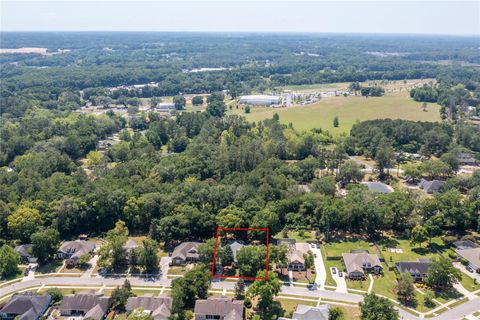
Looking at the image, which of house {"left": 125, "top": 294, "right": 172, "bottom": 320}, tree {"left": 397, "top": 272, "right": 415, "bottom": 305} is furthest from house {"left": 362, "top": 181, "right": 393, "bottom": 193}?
house {"left": 125, "top": 294, "right": 172, "bottom": 320}

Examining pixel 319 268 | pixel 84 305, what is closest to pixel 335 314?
pixel 319 268

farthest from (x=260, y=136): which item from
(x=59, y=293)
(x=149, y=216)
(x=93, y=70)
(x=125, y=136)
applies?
(x=93, y=70)

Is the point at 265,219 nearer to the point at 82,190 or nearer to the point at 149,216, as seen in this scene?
the point at 149,216

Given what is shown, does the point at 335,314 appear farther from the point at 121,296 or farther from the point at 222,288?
the point at 121,296

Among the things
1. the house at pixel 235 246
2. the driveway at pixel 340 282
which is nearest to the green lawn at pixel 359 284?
the driveway at pixel 340 282

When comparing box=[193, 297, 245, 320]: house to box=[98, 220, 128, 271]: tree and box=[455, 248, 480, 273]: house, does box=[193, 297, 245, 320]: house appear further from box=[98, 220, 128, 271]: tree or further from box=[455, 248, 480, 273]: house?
box=[455, 248, 480, 273]: house
